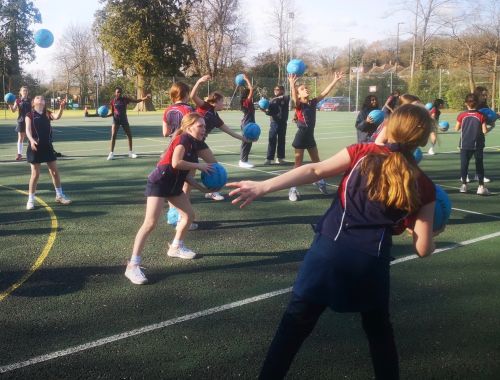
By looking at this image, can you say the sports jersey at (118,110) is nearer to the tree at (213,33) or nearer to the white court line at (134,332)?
the white court line at (134,332)

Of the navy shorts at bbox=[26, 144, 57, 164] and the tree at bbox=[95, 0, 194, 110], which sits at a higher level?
the tree at bbox=[95, 0, 194, 110]

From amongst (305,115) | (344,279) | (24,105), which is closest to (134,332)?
(344,279)

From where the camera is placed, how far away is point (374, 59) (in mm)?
106875

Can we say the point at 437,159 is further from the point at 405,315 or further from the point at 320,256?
the point at 320,256

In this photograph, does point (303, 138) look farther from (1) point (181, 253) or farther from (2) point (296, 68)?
(1) point (181, 253)

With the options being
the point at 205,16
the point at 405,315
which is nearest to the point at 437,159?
the point at 405,315

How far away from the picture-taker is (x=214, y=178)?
18.0 ft

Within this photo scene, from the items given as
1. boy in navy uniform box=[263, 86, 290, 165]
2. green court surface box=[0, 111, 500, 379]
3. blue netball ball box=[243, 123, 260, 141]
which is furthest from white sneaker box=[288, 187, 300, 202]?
boy in navy uniform box=[263, 86, 290, 165]

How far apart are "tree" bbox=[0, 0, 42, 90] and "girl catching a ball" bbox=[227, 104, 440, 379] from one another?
2716 inches

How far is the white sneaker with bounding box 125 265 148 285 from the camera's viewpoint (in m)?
5.13

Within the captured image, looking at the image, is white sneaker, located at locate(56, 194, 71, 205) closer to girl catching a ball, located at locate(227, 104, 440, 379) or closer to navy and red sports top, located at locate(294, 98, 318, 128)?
navy and red sports top, located at locate(294, 98, 318, 128)

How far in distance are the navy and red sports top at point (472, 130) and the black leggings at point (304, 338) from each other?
7682 millimetres

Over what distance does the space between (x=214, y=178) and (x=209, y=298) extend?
1350 millimetres

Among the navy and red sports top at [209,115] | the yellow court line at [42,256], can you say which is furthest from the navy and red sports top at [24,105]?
the navy and red sports top at [209,115]
